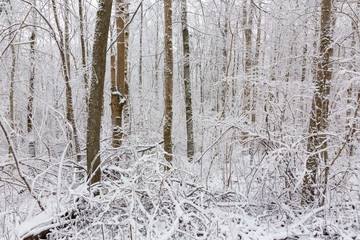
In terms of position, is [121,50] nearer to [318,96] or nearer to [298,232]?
[318,96]

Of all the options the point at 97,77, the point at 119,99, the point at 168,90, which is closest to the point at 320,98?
the point at 168,90

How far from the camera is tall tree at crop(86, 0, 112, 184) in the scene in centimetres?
331

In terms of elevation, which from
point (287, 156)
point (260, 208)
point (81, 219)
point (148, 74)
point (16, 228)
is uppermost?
point (148, 74)

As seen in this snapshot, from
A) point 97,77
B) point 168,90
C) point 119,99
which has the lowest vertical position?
point 119,99

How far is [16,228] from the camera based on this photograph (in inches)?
98.7

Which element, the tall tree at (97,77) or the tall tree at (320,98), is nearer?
the tall tree at (97,77)

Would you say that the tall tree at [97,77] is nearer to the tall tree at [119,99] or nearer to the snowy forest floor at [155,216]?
the snowy forest floor at [155,216]

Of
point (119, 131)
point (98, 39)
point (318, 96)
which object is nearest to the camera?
point (98, 39)

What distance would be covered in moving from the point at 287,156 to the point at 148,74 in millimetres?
23753

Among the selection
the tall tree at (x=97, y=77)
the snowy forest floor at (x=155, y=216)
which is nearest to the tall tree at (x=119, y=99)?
the snowy forest floor at (x=155, y=216)

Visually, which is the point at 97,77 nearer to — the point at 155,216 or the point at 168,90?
the point at 155,216

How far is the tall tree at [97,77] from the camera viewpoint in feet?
10.8

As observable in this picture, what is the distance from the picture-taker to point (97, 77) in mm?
3328

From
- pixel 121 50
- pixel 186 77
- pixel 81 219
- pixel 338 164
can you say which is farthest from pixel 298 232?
pixel 186 77
